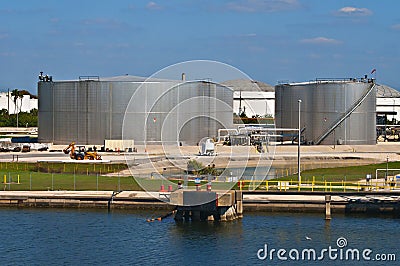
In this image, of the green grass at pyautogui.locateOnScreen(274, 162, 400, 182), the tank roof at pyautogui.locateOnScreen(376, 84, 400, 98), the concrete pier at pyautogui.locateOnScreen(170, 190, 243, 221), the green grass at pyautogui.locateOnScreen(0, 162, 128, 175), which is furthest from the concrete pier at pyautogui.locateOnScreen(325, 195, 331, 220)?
the tank roof at pyautogui.locateOnScreen(376, 84, 400, 98)

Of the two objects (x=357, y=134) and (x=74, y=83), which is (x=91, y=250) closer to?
(x=74, y=83)

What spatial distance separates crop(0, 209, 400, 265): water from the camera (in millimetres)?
39625

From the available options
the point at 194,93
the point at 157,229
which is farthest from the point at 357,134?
the point at 157,229

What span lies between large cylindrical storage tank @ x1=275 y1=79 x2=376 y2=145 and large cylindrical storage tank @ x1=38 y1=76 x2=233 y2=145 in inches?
442

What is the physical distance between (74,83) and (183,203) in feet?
186

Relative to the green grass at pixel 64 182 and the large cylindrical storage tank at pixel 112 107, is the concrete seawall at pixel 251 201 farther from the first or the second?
the large cylindrical storage tank at pixel 112 107

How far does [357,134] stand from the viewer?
350 ft

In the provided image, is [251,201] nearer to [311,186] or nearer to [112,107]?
[311,186]

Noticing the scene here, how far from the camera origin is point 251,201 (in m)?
52.5

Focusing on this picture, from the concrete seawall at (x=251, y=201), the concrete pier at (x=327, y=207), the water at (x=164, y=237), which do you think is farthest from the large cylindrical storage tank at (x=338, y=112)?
the concrete pier at (x=327, y=207)

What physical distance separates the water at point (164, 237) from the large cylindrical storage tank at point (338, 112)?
56048 millimetres

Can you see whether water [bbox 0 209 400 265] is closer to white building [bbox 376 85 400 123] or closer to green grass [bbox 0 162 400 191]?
green grass [bbox 0 162 400 191]

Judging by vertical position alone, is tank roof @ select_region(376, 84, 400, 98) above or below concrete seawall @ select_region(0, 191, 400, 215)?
above

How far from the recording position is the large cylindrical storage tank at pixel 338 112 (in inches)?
4181
